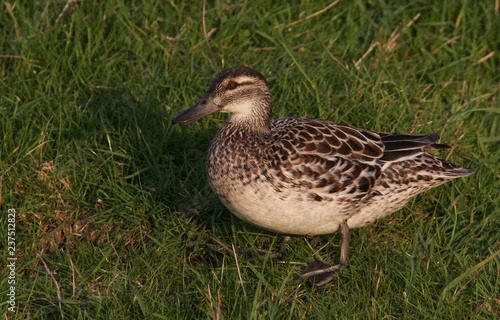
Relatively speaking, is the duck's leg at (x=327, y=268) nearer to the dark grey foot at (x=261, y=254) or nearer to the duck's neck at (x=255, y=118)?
the dark grey foot at (x=261, y=254)

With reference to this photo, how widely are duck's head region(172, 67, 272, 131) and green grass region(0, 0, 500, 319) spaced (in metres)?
0.81

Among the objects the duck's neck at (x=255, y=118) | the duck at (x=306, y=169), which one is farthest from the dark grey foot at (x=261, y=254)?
the duck's neck at (x=255, y=118)

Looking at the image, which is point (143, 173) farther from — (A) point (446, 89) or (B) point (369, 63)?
(A) point (446, 89)

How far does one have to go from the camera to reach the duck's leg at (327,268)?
457cm

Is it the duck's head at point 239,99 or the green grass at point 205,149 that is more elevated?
the duck's head at point 239,99

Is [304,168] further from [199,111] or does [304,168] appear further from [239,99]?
[199,111]

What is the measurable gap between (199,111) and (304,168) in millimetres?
1018

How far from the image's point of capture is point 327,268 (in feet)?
15.5

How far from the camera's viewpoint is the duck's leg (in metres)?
4.57

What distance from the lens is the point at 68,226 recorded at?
16.8 ft

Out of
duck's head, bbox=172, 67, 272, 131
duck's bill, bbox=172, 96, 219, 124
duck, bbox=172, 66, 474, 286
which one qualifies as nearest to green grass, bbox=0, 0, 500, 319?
duck, bbox=172, 66, 474, 286

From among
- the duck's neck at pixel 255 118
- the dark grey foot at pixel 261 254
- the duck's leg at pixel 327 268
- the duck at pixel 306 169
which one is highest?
the duck's neck at pixel 255 118

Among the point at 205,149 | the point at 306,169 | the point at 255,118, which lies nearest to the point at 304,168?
the point at 306,169

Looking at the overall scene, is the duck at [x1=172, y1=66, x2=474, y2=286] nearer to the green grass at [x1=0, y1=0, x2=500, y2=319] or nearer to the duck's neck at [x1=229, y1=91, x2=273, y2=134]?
the duck's neck at [x1=229, y1=91, x2=273, y2=134]
